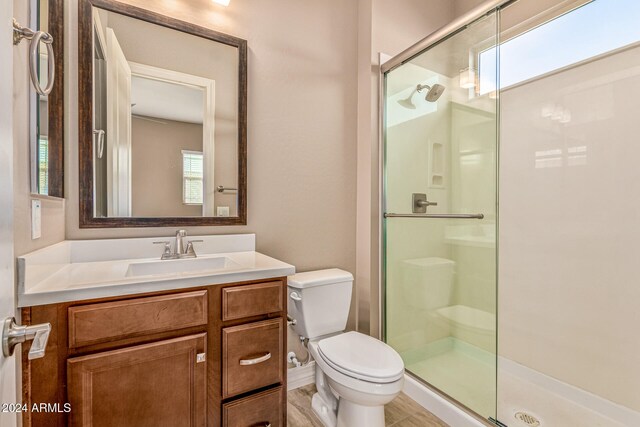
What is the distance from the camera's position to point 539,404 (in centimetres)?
177

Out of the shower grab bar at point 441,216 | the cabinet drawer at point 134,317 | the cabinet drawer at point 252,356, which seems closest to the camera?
the cabinet drawer at point 134,317

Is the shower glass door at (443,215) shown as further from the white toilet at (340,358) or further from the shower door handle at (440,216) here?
the white toilet at (340,358)

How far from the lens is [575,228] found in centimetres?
181

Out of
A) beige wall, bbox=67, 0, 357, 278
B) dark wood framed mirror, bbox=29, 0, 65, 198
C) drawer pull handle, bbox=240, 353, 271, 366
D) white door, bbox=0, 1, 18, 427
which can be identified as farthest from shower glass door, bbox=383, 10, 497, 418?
white door, bbox=0, 1, 18, 427

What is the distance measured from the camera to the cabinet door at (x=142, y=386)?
37.3 inches

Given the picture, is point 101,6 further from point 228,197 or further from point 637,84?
point 637,84

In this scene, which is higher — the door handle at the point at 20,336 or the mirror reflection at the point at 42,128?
the mirror reflection at the point at 42,128

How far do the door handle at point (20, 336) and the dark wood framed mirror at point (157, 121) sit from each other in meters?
1.03

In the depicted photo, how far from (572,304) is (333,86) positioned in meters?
1.99

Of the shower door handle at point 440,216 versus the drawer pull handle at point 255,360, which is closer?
the drawer pull handle at point 255,360

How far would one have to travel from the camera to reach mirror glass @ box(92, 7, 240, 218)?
4.73 feet

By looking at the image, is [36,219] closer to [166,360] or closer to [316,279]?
A: [166,360]

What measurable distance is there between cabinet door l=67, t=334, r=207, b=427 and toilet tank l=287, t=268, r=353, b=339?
0.60 metres

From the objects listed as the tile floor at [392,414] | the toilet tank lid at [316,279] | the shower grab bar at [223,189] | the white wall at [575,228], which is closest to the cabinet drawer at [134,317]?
the toilet tank lid at [316,279]
